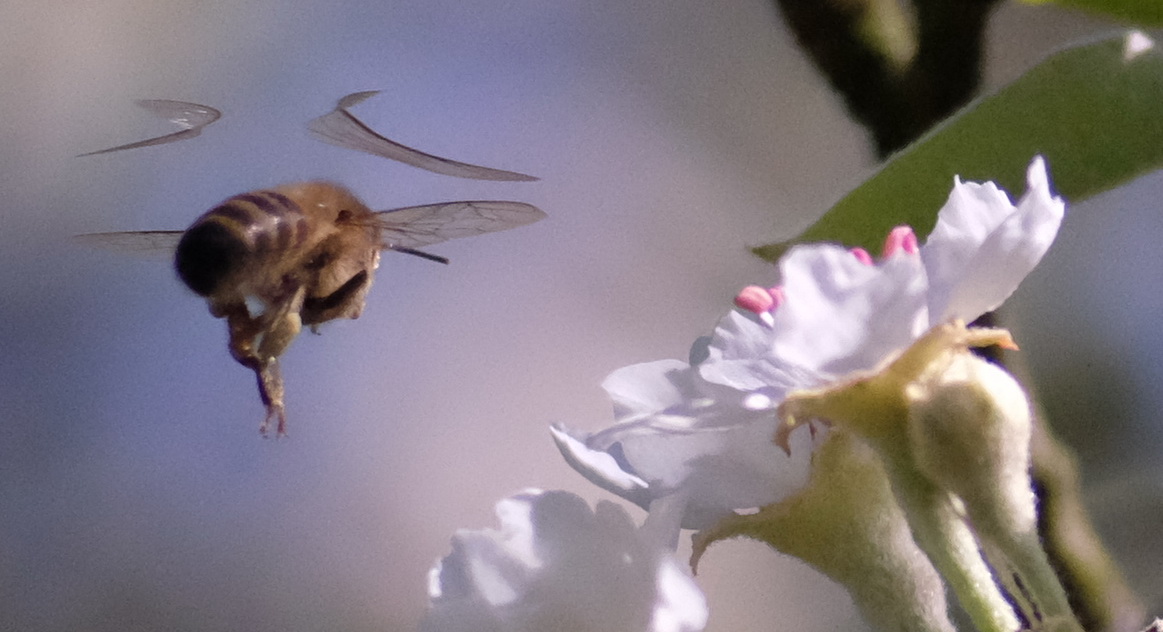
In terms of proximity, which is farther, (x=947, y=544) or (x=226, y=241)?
(x=226, y=241)

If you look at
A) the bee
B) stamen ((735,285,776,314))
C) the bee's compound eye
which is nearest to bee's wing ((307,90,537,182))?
the bee

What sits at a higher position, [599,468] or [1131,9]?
[1131,9]

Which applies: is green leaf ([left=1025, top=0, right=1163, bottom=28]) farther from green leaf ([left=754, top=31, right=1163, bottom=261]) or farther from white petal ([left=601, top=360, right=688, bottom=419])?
white petal ([left=601, top=360, right=688, bottom=419])

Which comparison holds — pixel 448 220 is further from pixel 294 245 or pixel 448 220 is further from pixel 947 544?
pixel 947 544

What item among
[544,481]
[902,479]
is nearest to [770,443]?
[902,479]

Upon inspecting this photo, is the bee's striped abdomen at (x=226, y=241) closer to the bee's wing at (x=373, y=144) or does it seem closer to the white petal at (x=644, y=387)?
the bee's wing at (x=373, y=144)

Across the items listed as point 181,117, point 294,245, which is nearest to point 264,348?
point 294,245

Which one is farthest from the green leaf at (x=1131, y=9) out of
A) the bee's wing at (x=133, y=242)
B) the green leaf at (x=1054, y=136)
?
the bee's wing at (x=133, y=242)
